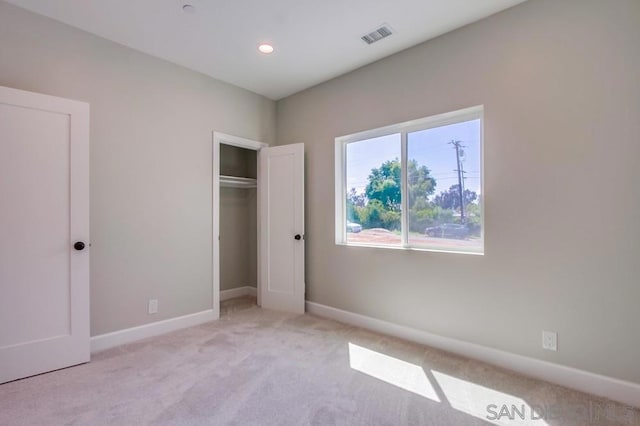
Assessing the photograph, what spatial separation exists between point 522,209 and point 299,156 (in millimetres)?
2501

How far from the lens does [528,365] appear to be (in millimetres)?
2402

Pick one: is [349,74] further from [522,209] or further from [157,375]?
[157,375]

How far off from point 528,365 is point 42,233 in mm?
3893

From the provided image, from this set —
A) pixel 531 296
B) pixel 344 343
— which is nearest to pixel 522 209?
pixel 531 296

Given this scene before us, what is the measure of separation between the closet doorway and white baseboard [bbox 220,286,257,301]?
0.01 m

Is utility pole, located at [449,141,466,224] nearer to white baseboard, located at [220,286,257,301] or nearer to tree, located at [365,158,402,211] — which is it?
tree, located at [365,158,402,211]

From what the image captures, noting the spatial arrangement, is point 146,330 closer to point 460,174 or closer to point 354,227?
point 354,227

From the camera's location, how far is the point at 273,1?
243cm

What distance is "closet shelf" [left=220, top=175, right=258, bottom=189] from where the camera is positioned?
14.2ft

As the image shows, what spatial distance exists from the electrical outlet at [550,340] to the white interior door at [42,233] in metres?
3.63

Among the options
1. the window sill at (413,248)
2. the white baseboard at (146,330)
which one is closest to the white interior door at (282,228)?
the window sill at (413,248)

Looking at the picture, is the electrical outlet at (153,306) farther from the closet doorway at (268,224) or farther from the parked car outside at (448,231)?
the parked car outside at (448,231)

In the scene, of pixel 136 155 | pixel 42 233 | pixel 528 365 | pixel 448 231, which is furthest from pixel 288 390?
pixel 136 155

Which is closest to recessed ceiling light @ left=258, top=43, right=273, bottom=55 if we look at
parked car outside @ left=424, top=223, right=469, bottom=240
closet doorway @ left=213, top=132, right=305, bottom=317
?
closet doorway @ left=213, top=132, right=305, bottom=317
